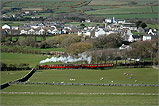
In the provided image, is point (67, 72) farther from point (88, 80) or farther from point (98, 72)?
point (88, 80)

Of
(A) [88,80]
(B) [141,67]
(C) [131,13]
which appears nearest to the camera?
(A) [88,80]

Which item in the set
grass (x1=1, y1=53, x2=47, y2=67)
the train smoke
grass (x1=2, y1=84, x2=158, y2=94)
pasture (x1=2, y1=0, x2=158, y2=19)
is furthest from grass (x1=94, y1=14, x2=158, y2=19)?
grass (x1=2, y1=84, x2=158, y2=94)

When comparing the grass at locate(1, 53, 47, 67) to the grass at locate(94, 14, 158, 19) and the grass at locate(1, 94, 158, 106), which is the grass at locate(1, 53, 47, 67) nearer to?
the grass at locate(1, 94, 158, 106)

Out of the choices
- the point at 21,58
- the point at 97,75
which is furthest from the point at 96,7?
the point at 97,75

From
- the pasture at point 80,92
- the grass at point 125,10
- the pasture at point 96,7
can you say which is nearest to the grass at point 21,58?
the pasture at point 80,92

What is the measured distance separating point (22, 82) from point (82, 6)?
116 meters

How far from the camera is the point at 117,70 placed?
4425 cm

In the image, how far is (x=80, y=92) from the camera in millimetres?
30797

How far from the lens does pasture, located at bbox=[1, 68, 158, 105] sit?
1078 inches

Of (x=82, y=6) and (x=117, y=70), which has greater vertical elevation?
(x=82, y=6)

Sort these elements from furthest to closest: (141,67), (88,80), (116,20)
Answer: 1. (116,20)
2. (141,67)
3. (88,80)

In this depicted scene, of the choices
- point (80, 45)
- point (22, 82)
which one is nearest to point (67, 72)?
point (22, 82)

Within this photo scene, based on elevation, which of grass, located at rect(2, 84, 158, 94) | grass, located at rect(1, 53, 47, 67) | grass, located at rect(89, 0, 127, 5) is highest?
grass, located at rect(89, 0, 127, 5)

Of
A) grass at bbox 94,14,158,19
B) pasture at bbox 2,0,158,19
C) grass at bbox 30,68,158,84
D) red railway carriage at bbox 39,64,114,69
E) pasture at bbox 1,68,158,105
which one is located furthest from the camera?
pasture at bbox 2,0,158,19
